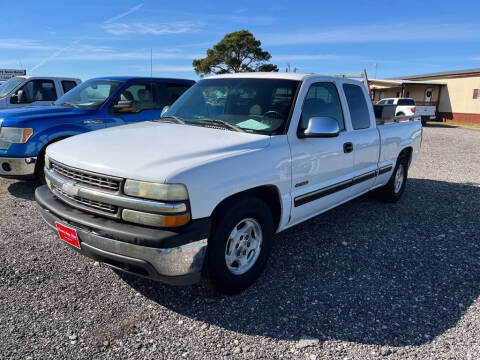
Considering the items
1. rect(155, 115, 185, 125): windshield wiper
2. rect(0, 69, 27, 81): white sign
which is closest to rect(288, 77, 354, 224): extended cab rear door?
rect(155, 115, 185, 125): windshield wiper

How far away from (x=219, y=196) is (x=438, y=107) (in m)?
32.7

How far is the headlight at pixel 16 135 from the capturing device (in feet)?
17.7

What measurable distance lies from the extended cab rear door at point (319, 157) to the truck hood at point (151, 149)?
445 millimetres

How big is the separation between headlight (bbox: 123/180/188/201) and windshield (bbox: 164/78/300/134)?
3.83ft

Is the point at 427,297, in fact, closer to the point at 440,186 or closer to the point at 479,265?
the point at 479,265

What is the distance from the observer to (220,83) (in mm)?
4199

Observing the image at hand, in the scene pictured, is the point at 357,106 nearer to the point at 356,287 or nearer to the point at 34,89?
the point at 356,287

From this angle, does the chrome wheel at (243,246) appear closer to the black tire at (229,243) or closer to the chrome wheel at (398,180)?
the black tire at (229,243)

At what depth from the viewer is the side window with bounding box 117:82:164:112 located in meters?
6.52

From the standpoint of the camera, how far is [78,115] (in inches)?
231

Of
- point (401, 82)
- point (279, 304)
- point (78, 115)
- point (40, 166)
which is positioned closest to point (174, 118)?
point (279, 304)

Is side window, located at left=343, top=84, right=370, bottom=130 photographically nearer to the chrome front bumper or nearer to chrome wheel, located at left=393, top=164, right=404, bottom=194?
chrome wheel, located at left=393, top=164, right=404, bottom=194

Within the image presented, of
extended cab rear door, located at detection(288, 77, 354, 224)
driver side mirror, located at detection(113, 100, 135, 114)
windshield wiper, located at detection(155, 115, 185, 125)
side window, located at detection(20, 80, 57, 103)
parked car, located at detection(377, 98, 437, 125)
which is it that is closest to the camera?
extended cab rear door, located at detection(288, 77, 354, 224)

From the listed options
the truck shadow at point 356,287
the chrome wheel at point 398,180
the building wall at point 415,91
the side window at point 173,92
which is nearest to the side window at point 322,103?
the truck shadow at point 356,287
